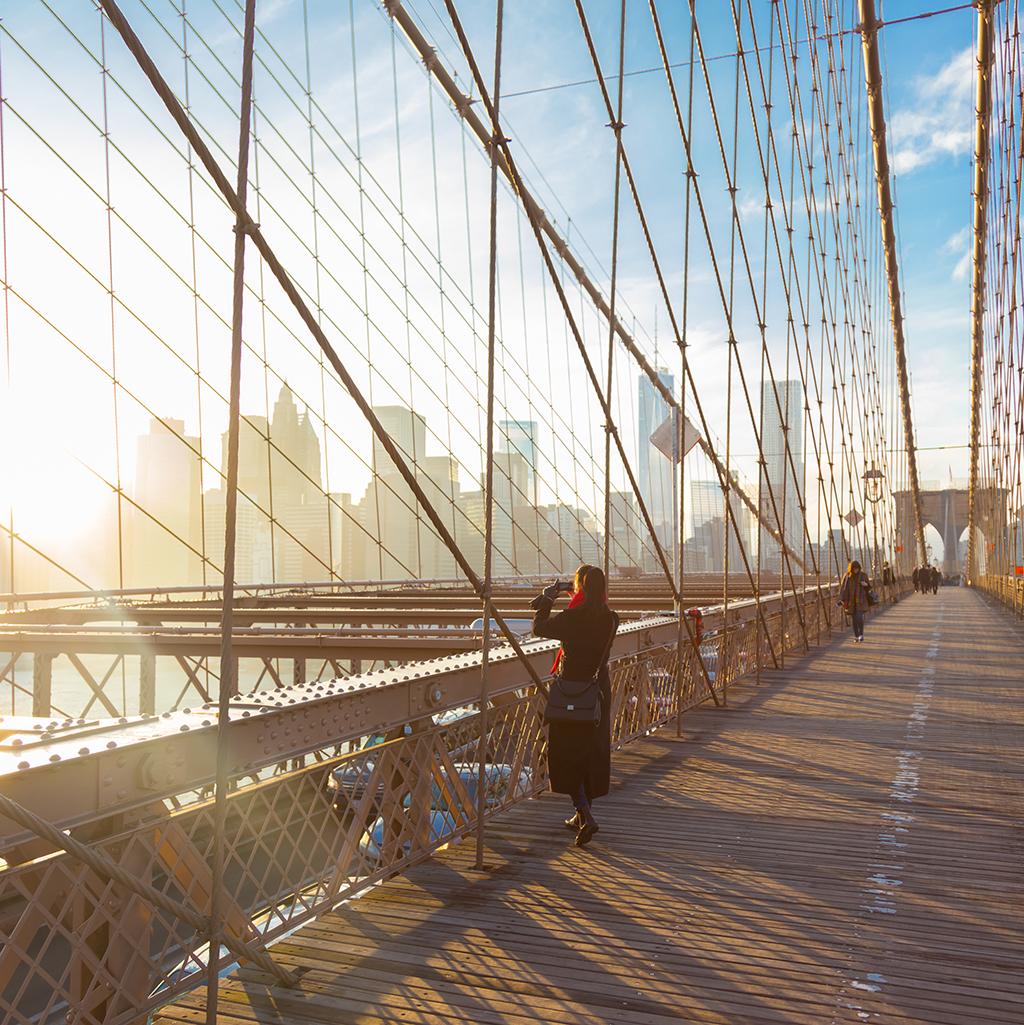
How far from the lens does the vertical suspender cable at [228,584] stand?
3.00 meters

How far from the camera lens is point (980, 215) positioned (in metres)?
31.9

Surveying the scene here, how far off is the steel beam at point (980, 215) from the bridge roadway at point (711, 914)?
16.6 meters

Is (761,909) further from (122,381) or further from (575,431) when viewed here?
(575,431)

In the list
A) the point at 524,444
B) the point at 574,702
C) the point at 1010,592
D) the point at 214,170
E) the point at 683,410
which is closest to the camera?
the point at 214,170

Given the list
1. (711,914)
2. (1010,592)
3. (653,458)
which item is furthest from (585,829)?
(653,458)

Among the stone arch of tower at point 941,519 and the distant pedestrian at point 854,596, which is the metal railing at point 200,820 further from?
the stone arch of tower at point 941,519

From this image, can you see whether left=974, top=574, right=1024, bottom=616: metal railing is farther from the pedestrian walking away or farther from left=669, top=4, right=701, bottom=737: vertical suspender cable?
left=669, top=4, right=701, bottom=737: vertical suspender cable

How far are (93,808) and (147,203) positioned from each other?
15.4 metres

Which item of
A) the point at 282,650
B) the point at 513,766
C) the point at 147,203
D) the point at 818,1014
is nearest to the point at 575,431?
the point at 147,203

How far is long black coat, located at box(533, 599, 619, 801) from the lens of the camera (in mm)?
5074

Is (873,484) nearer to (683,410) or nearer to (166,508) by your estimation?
(166,508)

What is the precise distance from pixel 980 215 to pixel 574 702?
104 feet

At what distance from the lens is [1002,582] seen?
3175 centimetres

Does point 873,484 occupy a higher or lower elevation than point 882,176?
lower
